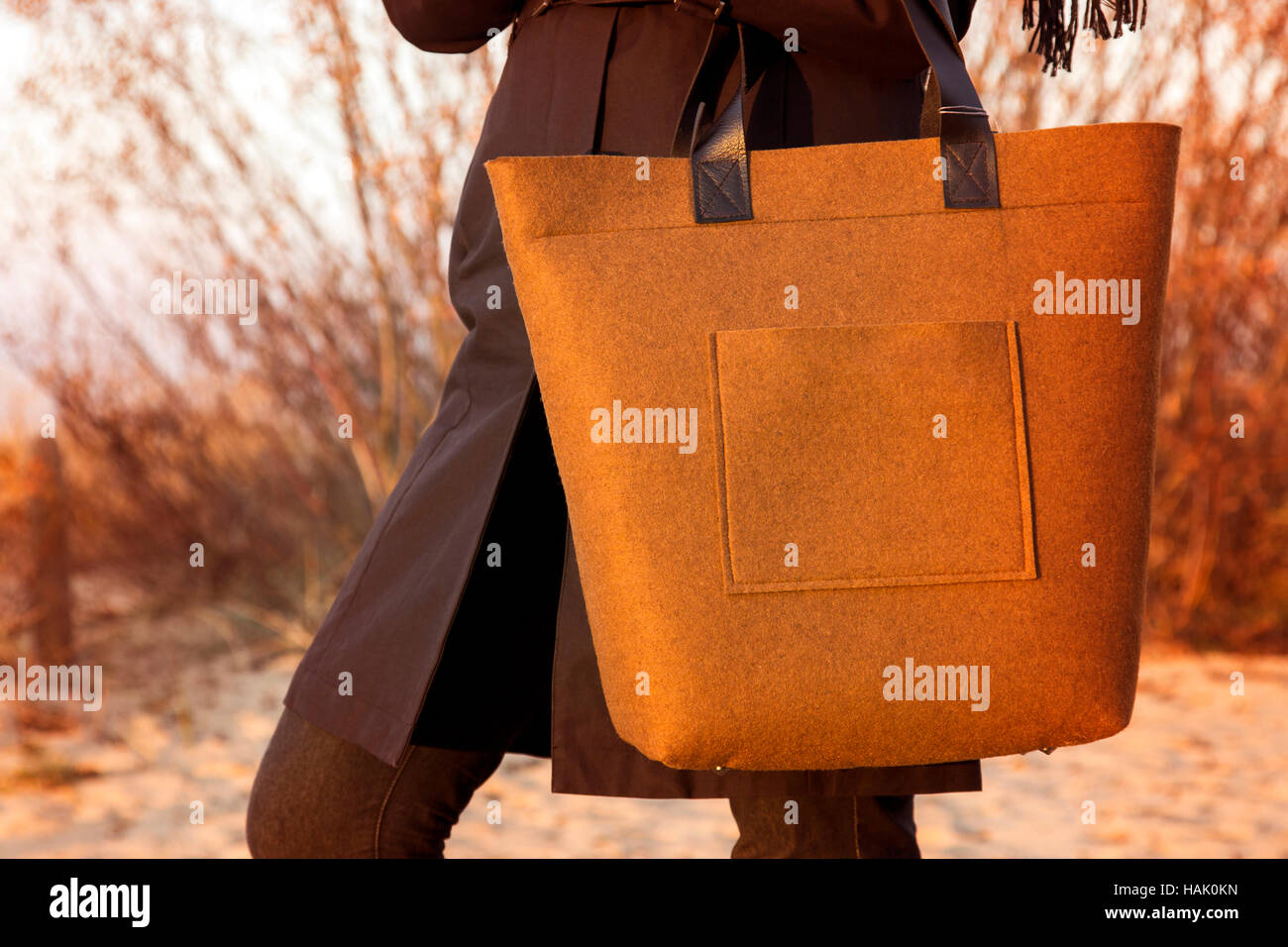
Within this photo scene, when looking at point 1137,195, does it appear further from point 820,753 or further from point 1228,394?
point 1228,394

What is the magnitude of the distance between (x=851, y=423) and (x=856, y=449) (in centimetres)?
2

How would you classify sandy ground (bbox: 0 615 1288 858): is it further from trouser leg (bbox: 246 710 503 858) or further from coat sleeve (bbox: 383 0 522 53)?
coat sleeve (bbox: 383 0 522 53)

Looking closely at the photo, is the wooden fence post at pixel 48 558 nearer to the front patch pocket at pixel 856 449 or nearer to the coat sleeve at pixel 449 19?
the coat sleeve at pixel 449 19

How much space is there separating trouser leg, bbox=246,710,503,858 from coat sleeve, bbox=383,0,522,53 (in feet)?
2.36

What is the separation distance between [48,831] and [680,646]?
8.89ft

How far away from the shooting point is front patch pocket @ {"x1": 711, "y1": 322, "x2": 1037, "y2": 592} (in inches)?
37.7

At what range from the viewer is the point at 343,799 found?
112 centimetres

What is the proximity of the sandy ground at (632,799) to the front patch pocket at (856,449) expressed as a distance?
7.00 ft

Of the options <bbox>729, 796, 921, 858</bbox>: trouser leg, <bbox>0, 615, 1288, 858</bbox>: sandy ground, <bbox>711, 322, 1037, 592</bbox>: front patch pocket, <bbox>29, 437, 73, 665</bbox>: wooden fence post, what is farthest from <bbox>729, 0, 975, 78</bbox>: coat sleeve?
<bbox>29, 437, 73, 665</bbox>: wooden fence post

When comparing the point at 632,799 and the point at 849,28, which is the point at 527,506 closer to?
the point at 849,28

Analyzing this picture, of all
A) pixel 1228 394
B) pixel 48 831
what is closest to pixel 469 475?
pixel 48 831

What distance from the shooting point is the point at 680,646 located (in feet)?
3.15

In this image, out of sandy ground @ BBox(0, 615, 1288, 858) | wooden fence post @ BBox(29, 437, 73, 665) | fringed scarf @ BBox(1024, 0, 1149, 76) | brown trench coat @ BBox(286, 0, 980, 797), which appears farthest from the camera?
wooden fence post @ BBox(29, 437, 73, 665)

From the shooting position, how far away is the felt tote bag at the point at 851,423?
96cm
